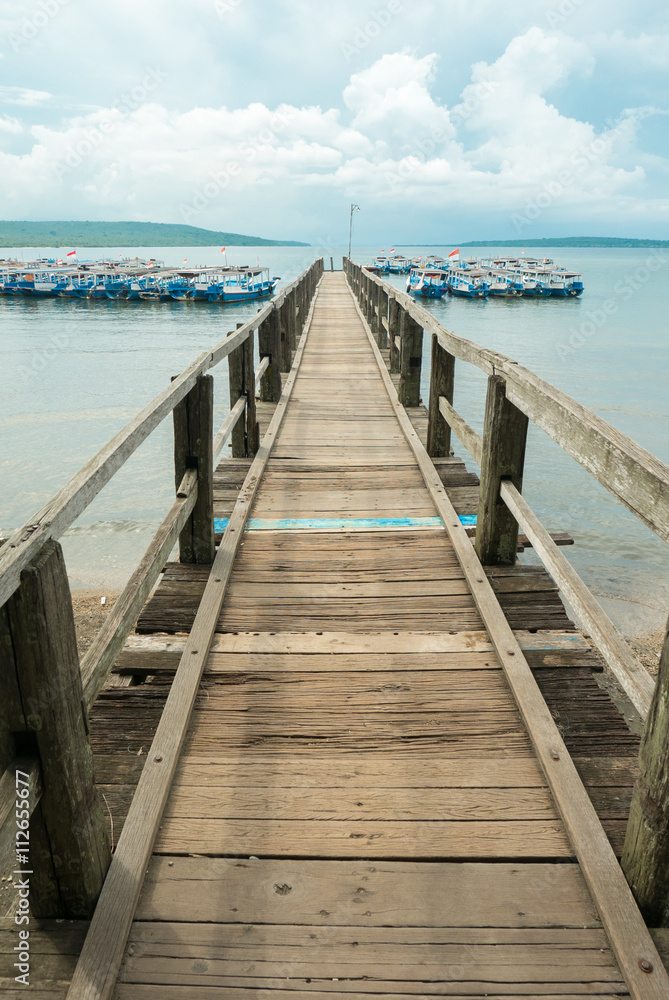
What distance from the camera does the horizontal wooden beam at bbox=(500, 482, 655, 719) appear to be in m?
2.07

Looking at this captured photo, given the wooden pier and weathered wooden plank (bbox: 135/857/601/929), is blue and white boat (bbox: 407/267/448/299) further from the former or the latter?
weathered wooden plank (bbox: 135/857/601/929)

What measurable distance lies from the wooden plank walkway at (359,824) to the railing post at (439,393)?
2349 mm

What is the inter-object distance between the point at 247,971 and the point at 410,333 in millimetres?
6552

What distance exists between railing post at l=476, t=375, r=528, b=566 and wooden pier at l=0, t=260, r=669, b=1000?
2 cm

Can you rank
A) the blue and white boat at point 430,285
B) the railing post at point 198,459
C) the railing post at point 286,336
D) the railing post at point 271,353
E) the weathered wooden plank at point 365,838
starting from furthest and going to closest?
the blue and white boat at point 430,285, the railing post at point 286,336, the railing post at point 271,353, the railing post at point 198,459, the weathered wooden plank at point 365,838

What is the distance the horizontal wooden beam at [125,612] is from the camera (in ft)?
6.67

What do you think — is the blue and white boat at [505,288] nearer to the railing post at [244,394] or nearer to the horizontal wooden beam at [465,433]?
the railing post at [244,394]

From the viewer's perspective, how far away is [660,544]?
37.8 ft

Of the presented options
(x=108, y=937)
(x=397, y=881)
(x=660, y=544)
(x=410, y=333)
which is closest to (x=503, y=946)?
(x=397, y=881)

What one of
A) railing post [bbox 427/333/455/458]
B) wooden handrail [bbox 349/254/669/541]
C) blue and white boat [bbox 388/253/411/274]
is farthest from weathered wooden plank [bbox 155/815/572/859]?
blue and white boat [bbox 388/253/411/274]

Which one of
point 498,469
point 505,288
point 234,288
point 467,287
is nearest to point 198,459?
point 498,469

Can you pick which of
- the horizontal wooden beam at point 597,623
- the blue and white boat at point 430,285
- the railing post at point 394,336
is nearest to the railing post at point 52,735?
the horizontal wooden beam at point 597,623

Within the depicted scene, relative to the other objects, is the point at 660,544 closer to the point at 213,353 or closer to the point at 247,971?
the point at 213,353

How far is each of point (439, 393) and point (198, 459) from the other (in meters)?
2.58
